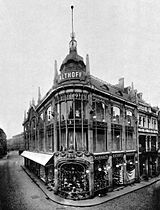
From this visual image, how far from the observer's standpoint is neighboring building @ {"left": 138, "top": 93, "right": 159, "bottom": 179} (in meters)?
28.4

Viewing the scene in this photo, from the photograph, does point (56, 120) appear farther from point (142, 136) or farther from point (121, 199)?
point (142, 136)

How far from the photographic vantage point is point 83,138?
19141mm

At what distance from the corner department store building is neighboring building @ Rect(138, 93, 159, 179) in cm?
397

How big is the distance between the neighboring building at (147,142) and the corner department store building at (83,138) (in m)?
3.97

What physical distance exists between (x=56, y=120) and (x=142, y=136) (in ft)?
56.7

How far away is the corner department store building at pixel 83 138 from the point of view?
59.9ft

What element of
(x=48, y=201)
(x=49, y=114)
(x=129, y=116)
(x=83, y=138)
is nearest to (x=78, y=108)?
(x=83, y=138)

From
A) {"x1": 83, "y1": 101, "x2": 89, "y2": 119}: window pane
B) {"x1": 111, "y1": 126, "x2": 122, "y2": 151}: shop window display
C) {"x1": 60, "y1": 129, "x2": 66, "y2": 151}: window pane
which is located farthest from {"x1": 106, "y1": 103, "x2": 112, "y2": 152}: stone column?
{"x1": 60, "y1": 129, "x2": 66, "y2": 151}: window pane

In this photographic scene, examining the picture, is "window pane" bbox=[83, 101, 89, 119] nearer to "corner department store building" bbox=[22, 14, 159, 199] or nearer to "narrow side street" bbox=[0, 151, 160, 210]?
"corner department store building" bbox=[22, 14, 159, 199]

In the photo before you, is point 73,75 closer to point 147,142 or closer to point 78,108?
point 78,108

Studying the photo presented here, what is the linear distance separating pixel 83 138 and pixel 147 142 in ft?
55.0

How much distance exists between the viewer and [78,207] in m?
→ 15.7

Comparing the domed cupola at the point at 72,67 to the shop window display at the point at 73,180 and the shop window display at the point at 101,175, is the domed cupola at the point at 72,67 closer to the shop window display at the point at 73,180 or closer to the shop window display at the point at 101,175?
the shop window display at the point at 73,180

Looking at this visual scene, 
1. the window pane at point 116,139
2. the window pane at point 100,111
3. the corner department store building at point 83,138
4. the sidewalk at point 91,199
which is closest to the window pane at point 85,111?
the corner department store building at point 83,138
